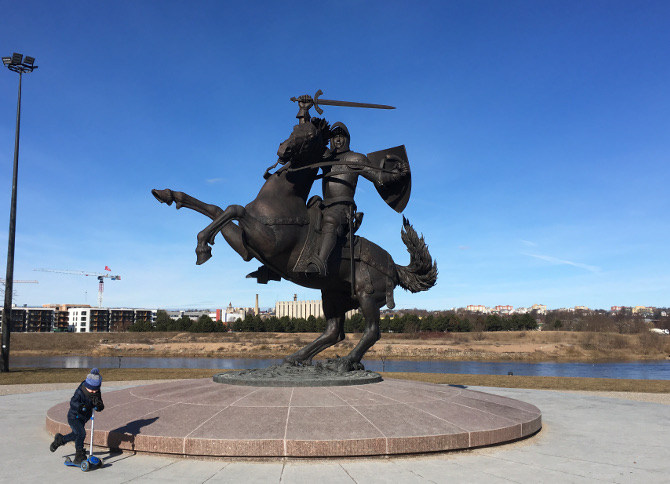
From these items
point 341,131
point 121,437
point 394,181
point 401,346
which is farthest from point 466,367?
point 121,437

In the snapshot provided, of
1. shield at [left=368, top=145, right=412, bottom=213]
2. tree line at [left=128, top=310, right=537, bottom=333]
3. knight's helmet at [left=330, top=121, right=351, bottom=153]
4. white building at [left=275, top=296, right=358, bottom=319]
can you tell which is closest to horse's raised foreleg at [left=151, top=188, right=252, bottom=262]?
knight's helmet at [left=330, top=121, right=351, bottom=153]

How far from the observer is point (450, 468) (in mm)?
6434

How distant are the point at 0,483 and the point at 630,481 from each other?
7314mm

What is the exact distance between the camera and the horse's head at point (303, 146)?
9.94 m

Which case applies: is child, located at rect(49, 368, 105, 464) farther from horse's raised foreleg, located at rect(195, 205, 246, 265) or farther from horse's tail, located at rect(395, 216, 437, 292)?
horse's tail, located at rect(395, 216, 437, 292)

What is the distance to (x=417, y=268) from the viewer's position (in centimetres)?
1127

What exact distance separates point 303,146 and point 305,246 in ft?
6.55

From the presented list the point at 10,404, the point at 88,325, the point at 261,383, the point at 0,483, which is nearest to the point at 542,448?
the point at 261,383

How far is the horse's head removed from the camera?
9.94 metres

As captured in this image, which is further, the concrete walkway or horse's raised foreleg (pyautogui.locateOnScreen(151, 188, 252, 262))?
horse's raised foreleg (pyautogui.locateOnScreen(151, 188, 252, 262))

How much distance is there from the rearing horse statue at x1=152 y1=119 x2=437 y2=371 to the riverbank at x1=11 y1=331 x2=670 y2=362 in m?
35.0

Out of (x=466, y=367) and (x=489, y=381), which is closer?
(x=489, y=381)

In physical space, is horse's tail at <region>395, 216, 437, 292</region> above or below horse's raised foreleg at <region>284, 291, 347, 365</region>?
above

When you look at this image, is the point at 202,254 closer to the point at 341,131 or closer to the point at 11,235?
the point at 341,131
